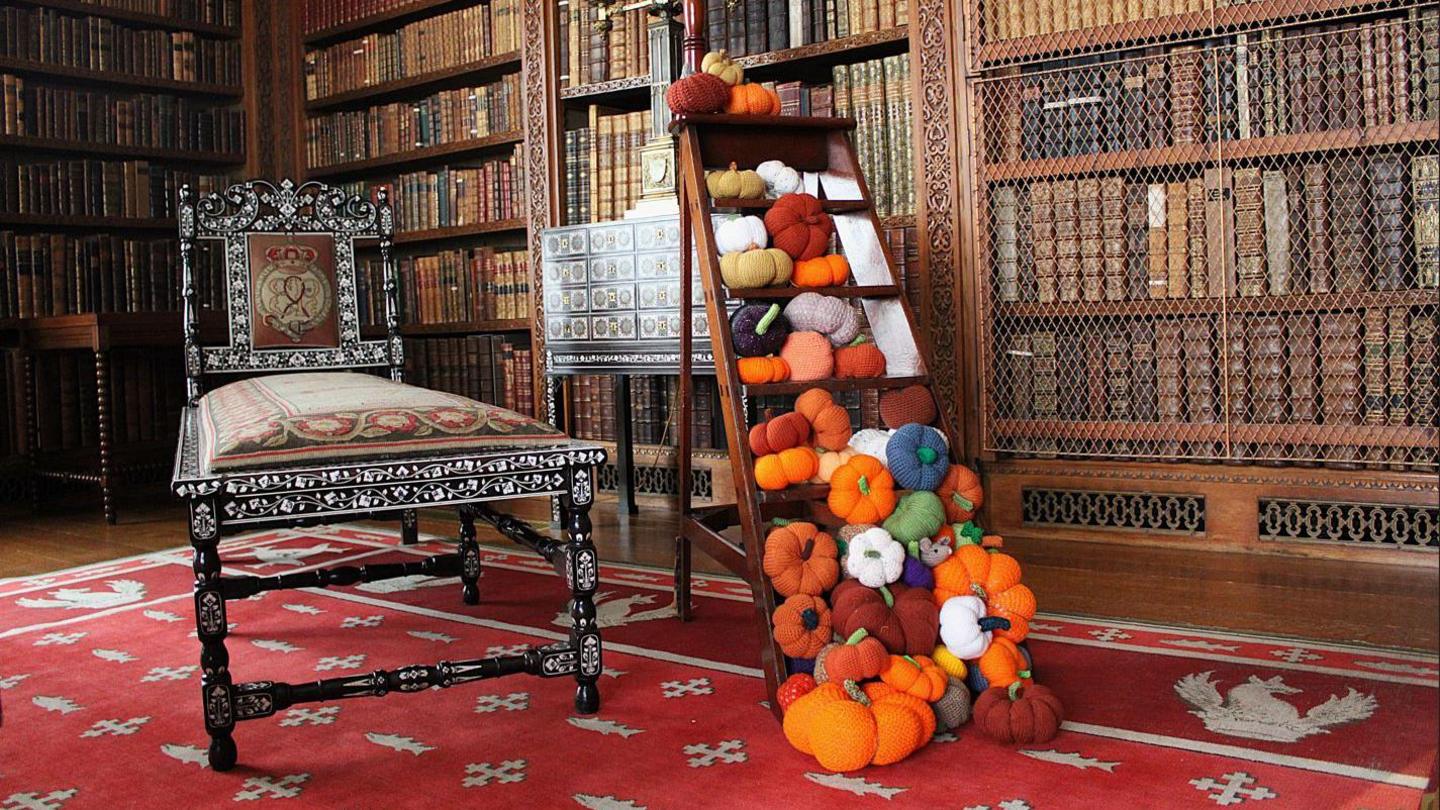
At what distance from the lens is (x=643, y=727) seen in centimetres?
185

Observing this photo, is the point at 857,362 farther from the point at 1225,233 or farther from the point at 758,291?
the point at 1225,233

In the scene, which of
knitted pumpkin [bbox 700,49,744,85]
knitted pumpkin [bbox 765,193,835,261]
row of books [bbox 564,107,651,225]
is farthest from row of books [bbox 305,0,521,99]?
knitted pumpkin [bbox 765,193,835,261]

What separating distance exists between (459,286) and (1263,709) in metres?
3.50

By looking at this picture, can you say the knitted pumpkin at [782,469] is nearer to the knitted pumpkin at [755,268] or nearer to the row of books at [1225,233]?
the knitted pumpkin at [755,268]

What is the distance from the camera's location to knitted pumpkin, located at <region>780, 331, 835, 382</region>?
2.14m

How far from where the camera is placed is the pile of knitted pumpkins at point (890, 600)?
1.70 m

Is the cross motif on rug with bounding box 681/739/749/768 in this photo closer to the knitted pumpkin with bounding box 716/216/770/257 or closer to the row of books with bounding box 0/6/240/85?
the knitted pumpkin with bounding box 716/216/770/257

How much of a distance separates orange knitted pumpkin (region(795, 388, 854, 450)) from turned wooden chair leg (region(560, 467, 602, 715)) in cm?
42

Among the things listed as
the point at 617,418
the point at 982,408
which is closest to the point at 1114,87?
the point at 982,408

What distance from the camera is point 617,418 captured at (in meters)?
4.08

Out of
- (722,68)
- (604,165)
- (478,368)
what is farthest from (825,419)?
(478,368)

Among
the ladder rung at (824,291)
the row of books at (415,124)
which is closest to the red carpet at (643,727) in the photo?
the ladder rung at (824,291)

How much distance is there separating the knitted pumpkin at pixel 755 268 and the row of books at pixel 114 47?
149 inches

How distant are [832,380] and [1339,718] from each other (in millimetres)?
967
